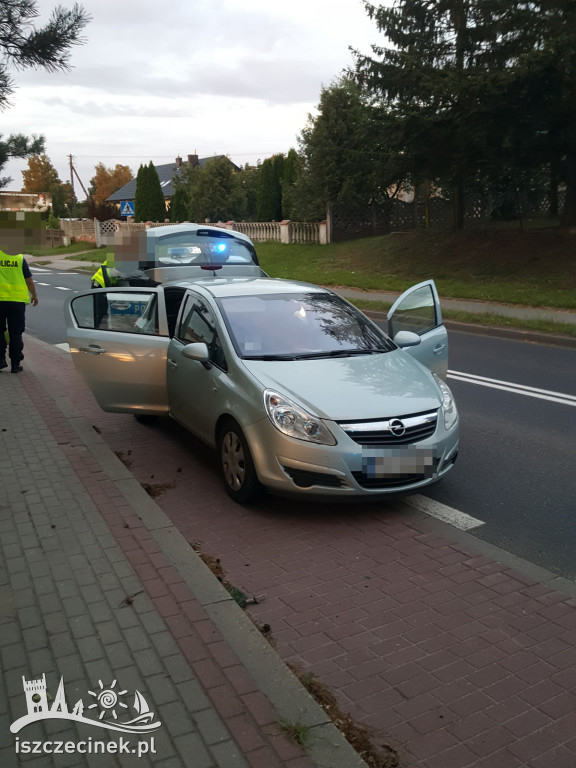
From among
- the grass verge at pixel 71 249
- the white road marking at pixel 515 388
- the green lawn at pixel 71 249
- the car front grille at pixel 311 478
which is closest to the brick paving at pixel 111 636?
the car front grille at pixel 311 478

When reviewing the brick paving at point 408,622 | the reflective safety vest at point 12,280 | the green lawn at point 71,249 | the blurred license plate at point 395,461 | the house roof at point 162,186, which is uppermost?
the house roof at point 162,186

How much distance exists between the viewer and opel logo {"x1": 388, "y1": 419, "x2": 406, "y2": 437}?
16.0 feet

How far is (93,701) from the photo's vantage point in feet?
9.64

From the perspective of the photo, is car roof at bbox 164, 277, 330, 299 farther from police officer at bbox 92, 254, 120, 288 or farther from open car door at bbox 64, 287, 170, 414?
police officer at bbox 92, 254, 120, 288

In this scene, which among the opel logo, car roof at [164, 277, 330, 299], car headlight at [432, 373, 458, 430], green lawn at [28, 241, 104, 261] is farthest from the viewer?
green lawn at [28, 241, 104, 261]

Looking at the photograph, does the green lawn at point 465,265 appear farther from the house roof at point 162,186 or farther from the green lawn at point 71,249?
the house roof at point 162,186

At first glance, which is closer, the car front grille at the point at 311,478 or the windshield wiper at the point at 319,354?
the car front grille at the point at 311,478

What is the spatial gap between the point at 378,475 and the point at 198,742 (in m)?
2.45

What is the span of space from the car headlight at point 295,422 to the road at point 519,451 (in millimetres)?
1140

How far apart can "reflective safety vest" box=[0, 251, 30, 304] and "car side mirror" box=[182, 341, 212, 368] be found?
415 centimetres

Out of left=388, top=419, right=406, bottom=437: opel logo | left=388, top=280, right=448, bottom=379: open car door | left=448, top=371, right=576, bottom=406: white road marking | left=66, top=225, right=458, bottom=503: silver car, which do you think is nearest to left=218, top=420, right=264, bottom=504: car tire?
left=66, top=225, right=458, bottom=503: silver car

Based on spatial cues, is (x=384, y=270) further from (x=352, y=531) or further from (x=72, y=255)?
(x=72, y=255)

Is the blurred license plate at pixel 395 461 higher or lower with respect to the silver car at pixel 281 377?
lower

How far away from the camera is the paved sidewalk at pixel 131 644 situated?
271cm
